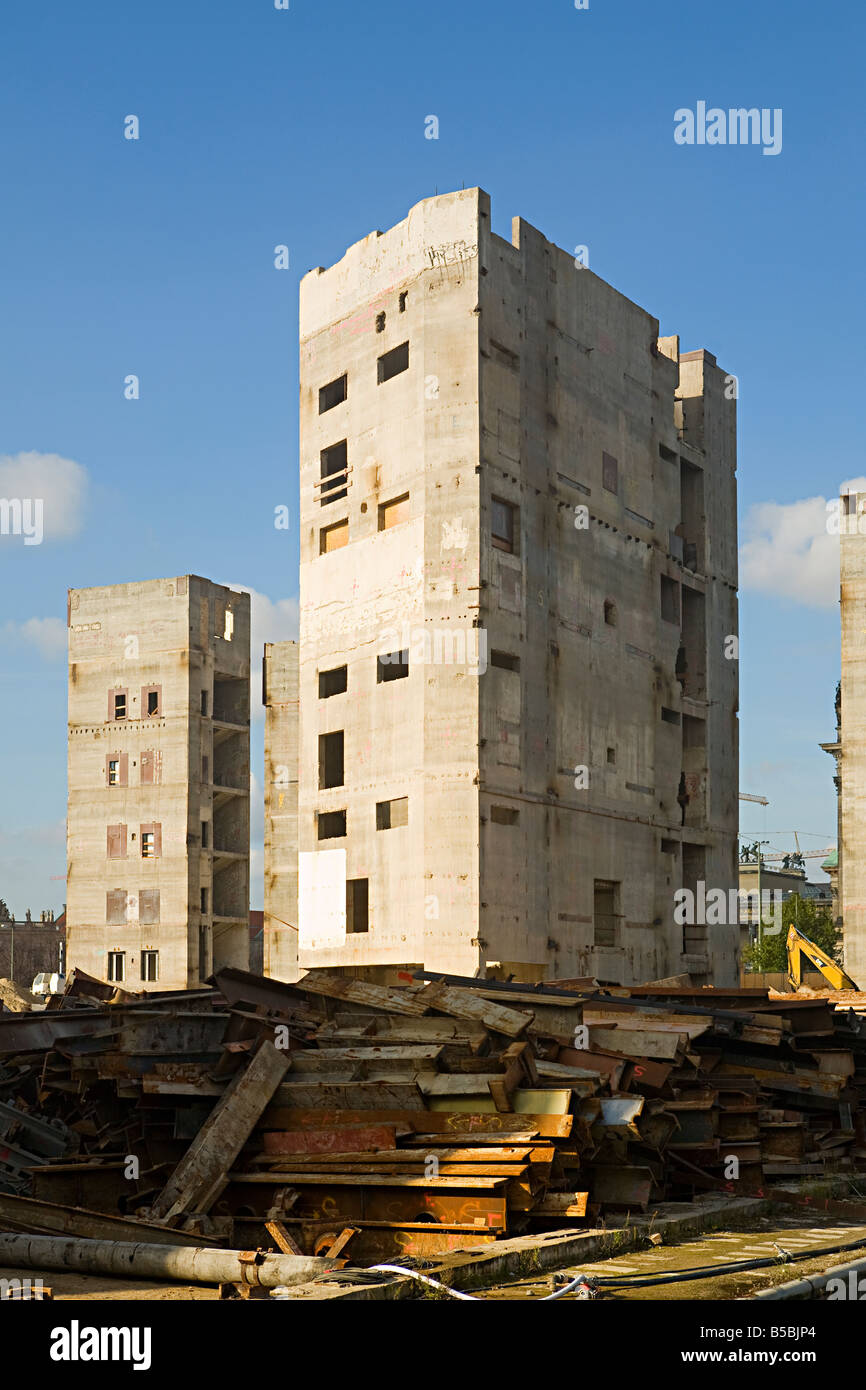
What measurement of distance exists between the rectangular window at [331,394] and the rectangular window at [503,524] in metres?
6.48

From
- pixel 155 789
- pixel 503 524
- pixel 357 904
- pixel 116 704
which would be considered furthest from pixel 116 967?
pixel 503 524

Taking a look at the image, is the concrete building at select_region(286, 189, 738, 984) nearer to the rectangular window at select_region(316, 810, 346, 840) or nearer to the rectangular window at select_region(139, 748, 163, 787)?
the rectangular window at select_region(316, 810, 346, 840)

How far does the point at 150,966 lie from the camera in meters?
65.1

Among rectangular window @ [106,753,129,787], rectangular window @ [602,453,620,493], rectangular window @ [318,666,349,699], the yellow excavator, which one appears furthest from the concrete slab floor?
rectangular window @ [106,753,129,787]

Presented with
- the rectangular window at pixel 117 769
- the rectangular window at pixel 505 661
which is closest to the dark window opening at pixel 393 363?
the rectangular window at pixel 505 661

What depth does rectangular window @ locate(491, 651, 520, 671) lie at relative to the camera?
3391 centimetres

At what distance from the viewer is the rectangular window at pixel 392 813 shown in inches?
1339

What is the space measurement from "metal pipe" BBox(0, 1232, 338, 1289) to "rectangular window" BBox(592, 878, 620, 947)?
26467 mm

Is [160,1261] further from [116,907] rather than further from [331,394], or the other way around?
[116,907]

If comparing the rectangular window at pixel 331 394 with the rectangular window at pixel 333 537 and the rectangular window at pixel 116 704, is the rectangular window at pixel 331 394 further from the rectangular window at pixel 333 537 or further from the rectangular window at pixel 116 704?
the rectangular window at pixel 116 704

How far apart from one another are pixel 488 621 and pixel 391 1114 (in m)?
19.8

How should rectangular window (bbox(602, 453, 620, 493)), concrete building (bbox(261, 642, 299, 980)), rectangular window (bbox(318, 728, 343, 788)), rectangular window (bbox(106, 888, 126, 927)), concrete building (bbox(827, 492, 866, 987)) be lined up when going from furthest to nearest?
rectangular window (bbox(106, 888, 126, 927)) < concrete building (bbox(261, 642, 299, 980)) < concrete building (bbox(827, 492, 866, 987)) < rectangular window (bbox(602, 453, 620, 493)) < rectangular window (bbox(318, 728, 343, 788))

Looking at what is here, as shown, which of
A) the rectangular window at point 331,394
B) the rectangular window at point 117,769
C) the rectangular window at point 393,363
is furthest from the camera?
the rectangular window at point 117,769
